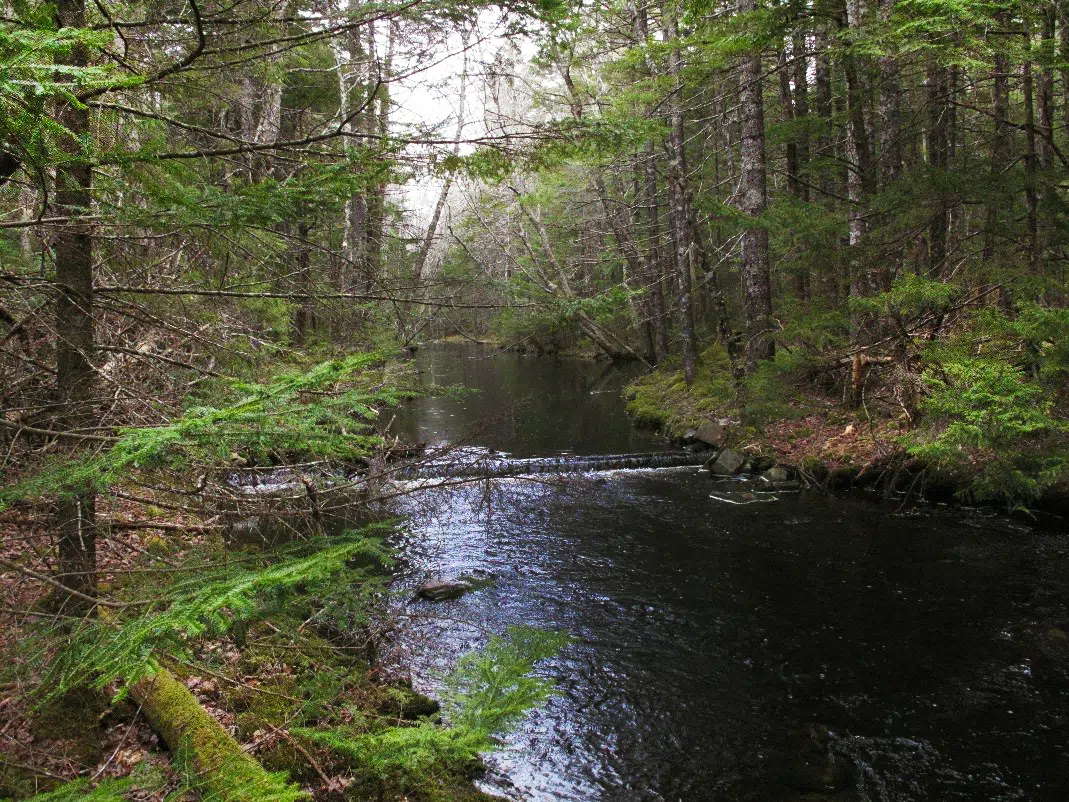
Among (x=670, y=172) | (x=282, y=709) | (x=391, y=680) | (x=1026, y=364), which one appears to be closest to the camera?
(x=282, y=709)

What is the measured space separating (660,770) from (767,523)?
5383 millimetres

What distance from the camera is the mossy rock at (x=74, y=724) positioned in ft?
11.6

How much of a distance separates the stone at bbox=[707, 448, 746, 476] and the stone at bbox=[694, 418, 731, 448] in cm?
82

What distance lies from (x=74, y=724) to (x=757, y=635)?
5759 millimetres

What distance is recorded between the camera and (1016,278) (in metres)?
8.66

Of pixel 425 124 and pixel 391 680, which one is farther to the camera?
pixel 391 680

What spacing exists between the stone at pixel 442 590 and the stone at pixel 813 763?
381 centimetres

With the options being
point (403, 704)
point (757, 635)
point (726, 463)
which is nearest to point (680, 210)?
point (726, 463)

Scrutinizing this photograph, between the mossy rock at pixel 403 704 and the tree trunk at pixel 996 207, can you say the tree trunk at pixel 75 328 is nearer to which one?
the mossy rock at pixel 403 704

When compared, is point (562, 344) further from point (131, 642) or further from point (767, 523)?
point (131, 642)

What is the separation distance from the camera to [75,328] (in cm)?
363

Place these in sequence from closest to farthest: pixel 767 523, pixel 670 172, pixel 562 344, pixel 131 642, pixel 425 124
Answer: pixel 131 642
pixel 425 124
pixel 767 523
pixel 670 172
pixel 562 344

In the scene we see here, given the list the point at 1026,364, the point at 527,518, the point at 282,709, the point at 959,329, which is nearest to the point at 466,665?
the point at 282,709

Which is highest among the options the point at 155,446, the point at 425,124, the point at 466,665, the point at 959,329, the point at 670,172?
the point at 670,172
